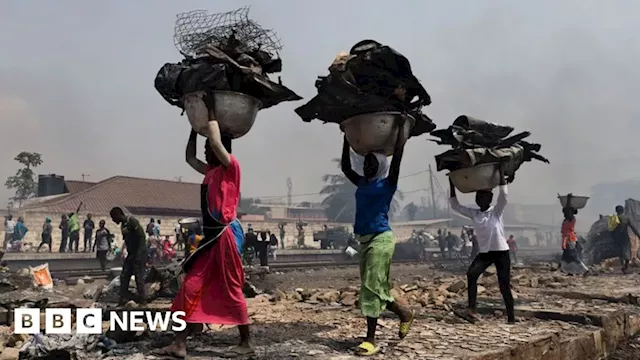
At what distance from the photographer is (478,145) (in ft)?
19.6

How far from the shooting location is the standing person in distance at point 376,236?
4.26 metres

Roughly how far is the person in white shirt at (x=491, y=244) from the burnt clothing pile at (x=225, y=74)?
285 cm

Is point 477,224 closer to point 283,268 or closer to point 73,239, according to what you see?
point 283,268

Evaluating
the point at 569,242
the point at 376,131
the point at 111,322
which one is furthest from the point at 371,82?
the point at 569,242

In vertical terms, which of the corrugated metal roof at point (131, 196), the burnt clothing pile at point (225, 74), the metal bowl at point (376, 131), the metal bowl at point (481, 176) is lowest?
the metal bowl at point (481, 176)

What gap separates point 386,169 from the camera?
4648 millimetres

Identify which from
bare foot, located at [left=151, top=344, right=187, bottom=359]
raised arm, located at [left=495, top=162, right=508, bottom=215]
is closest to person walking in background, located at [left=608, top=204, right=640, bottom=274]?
raised arm, located at [left=495, top=162, right=508, bottom=215]

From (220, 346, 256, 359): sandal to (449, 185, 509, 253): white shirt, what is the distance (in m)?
3.23

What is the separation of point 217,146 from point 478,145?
342 centimetres

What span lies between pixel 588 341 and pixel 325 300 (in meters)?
3.80

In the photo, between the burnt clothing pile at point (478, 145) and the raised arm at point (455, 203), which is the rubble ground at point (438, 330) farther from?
the burnt clothing pile at point (478, 145)

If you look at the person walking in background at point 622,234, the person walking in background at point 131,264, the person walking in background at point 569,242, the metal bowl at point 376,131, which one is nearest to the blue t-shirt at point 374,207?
the metal bowl at point 376,131

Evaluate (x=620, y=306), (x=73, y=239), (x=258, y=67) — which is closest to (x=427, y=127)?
(x=258, y=67)

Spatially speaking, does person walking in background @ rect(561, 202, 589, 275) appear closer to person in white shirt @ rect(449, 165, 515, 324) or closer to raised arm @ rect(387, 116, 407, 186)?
person in white shirt @ rect(449, 165, 515, 324)
